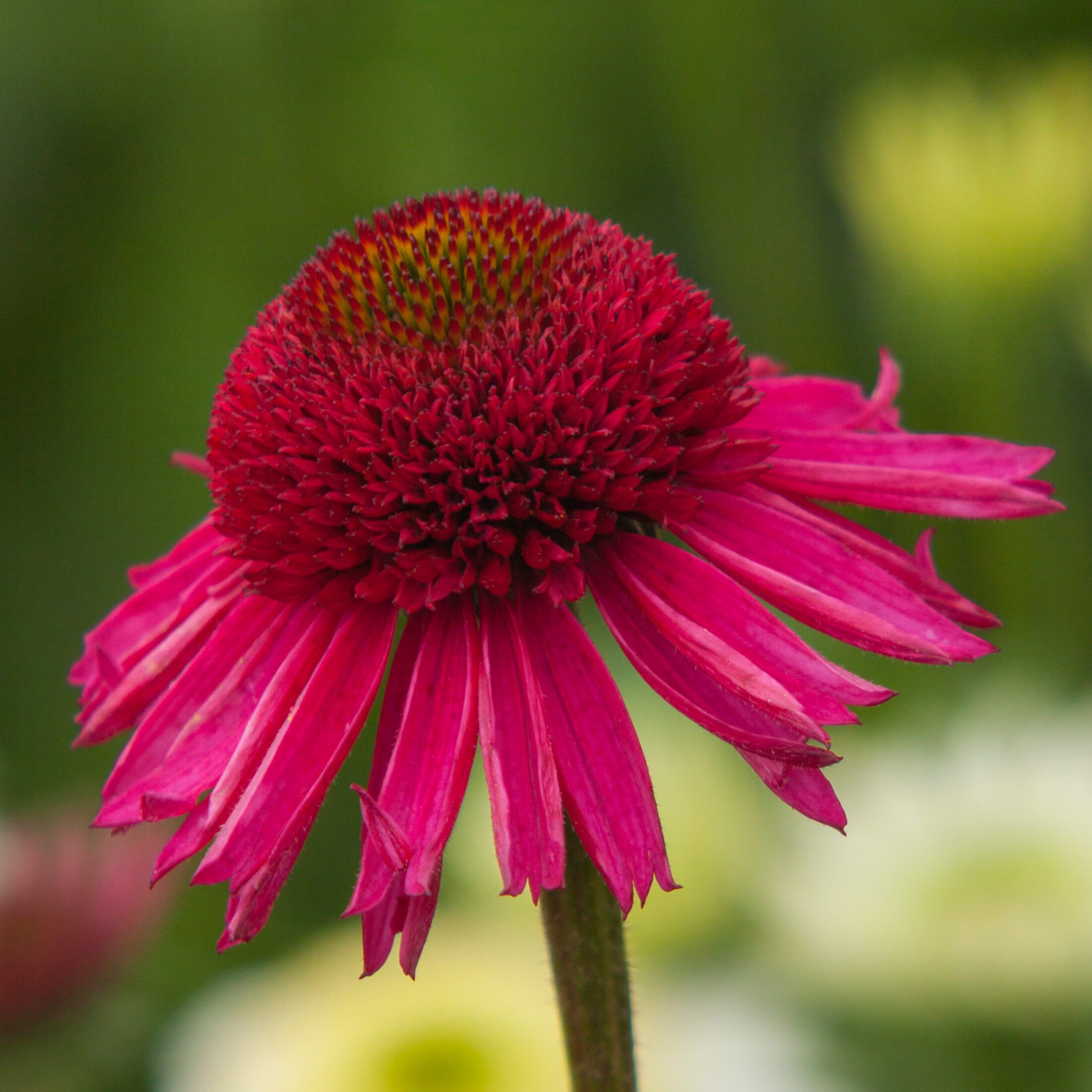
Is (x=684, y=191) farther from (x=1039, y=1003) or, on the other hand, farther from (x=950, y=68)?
(x=1039, y=1003)

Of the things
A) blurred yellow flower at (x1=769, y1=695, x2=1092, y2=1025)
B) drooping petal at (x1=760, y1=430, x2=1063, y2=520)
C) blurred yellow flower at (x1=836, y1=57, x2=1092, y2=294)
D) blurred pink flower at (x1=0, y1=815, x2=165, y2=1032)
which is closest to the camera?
drooping petal at (x1=760, y1=430, x2=1063, y2=520)

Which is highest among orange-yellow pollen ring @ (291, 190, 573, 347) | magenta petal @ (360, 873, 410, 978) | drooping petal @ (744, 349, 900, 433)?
orange-yellow pollen ring @ (291, 190, 573, 347)

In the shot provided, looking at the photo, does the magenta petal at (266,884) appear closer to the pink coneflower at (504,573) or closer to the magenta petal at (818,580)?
the pink coneflower at (504,573)

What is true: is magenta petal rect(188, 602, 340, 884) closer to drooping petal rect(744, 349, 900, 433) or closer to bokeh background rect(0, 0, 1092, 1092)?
drooping petal rect(744, 349, 900, 433)

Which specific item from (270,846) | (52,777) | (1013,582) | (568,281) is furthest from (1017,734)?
(52,777)

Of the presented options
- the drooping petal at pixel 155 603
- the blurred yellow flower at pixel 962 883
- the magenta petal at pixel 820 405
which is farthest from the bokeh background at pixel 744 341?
the drooping petal at pixel 155 603

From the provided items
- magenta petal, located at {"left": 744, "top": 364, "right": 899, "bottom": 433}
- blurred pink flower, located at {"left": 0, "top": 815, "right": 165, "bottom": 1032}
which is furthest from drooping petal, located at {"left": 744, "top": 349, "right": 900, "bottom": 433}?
blurred pink flower, located at {"left": 0, "top": 815, "right": 165, "bottom": 1032}
